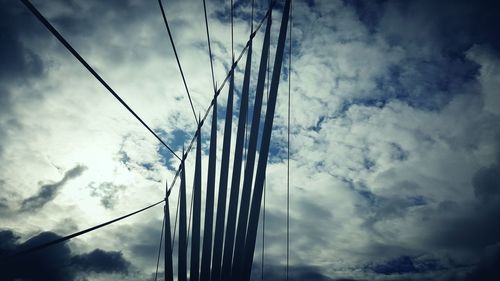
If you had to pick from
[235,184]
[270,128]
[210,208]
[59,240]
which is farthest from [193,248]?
[59,240]

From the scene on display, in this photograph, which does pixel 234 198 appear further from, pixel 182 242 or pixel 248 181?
pixel 182 242

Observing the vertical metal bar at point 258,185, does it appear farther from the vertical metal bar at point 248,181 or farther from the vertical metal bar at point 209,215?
the vertical metal bar at point 209,215

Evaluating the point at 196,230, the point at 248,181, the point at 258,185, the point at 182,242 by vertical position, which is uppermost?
the point at 248,181

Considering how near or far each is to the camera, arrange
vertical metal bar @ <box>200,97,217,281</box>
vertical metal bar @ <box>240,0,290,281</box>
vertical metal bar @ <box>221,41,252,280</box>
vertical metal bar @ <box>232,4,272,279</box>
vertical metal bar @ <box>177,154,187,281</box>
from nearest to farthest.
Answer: vertical metal bar @ <box>240,0,290,281</box> → vertical metal bar @ <box>232,4,272,279</box> → vertical metal bar @ <box>221,41,252,280</box> → vertical metal bar @ <box>200,97,217,281</box> → vertical metal bar @ <box>177,154,187,281</box>

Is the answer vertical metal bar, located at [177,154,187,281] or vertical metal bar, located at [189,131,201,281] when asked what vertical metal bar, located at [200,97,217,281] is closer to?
vertical metal bar, located at [189,131,201,281]

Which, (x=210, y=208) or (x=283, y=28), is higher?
(x=283, y=28)

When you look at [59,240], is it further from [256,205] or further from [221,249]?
[221,249]

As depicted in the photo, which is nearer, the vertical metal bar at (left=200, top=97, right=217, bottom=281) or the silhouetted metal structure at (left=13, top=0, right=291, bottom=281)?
the silhouetted metal structure at (left=13, top=0, right=291, bottom=281)

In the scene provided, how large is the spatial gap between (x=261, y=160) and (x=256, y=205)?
2119 mm

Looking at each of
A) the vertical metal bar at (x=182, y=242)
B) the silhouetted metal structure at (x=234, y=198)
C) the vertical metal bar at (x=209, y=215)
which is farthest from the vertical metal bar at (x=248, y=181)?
the vertical metal bar at (x=182, y=242)

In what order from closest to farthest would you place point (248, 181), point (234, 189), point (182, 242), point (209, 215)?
point (248, 181) → point (234, 189) → point (209, 215) → point (182, 242)

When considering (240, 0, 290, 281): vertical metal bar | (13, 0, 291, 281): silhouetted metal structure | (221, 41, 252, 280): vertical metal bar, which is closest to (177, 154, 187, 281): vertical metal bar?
(13, 0, 291, 281): silhouetted metal structure

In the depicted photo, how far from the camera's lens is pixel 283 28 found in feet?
56.8

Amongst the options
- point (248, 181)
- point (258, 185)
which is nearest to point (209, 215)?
point (248, 181)
